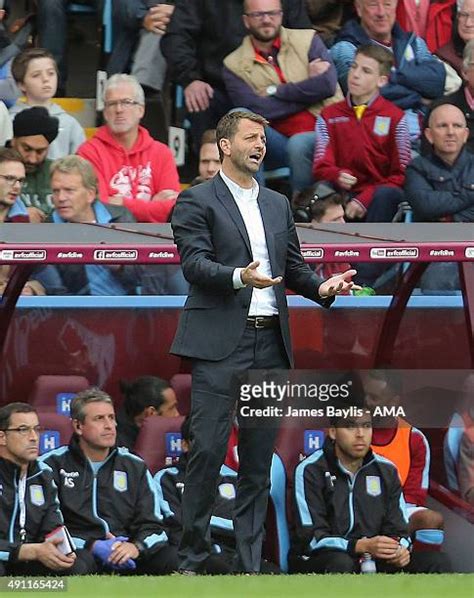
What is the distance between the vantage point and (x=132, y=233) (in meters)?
7.80

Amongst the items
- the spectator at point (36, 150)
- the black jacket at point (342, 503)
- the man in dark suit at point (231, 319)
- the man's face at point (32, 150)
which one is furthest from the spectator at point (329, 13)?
the man in dark suit at point (231, 319)

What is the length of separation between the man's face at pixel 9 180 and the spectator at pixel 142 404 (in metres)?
1.34

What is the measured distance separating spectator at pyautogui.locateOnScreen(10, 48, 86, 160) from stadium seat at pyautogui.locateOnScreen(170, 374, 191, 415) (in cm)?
225

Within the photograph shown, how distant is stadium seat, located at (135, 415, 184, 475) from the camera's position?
25.9 ft

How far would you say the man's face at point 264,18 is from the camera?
10.6 metres

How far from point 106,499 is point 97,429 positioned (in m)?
Result: 0.31

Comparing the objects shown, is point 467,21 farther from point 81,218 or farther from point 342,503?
point 342,503

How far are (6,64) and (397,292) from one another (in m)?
3.44

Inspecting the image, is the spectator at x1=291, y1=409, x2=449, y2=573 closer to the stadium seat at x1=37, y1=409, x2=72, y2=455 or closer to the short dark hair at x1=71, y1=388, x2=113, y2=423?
the short dark hair at x1=71, y1=388, x2=113, y2=423

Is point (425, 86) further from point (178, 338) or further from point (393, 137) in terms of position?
point (178, 338)

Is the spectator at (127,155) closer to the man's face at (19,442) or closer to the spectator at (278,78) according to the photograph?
the spectator at (278,78)

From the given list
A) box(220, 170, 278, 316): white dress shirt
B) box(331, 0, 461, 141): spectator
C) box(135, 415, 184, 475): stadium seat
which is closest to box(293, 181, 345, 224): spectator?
box(331, 0, 461, 141): spectator

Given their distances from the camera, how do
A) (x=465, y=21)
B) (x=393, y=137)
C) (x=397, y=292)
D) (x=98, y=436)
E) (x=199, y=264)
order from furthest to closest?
(x=465, y=21) → (x=393, y=137) → (x=397, y=292) → (x=98, y=436) → (x=199, y=264)

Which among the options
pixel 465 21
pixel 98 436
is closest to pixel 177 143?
pixel 465 21
